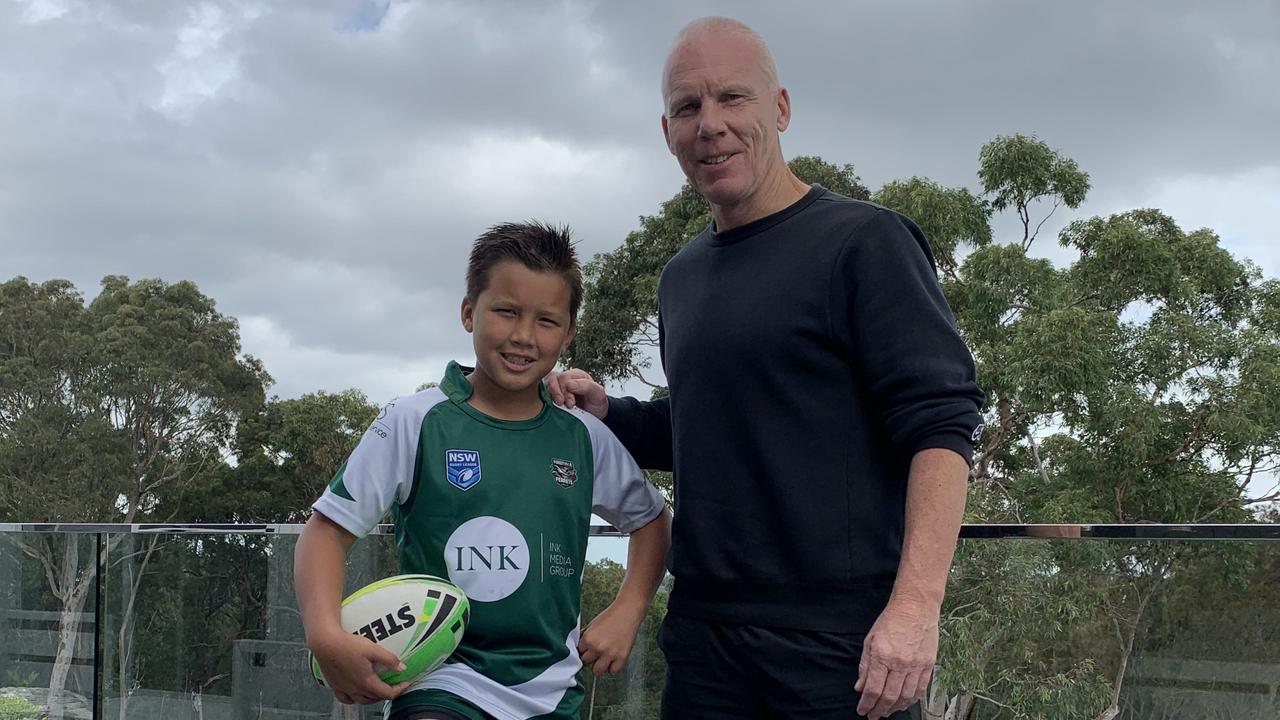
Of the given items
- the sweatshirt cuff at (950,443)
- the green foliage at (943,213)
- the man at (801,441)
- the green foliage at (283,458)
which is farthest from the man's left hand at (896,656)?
the green foliage at (283,458)

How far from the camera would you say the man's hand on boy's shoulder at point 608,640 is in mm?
2342

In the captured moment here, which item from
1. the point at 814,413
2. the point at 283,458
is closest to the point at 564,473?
the point at 814,413

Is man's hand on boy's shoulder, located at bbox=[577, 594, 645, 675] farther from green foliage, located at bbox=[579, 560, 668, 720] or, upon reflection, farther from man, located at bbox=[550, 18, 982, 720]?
green foliage, located at bbox=[579, 560, 668, 720]

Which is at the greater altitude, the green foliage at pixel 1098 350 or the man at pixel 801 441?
the green foliage at pixel 1098 350

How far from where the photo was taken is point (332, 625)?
2.07 meters

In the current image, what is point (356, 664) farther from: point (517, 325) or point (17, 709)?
point (17, 709)

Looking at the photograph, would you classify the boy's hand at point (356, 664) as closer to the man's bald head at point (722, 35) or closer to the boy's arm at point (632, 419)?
the boy's arm at point (632, 419)

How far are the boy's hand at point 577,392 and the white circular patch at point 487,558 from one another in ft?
1.06

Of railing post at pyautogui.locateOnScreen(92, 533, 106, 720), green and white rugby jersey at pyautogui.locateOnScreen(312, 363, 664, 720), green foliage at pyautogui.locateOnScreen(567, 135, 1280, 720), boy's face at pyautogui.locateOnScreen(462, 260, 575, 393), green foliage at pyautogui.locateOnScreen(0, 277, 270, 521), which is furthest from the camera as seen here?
green foliage at pyautogui.locateOnScreen(0, 277, 270, 521)

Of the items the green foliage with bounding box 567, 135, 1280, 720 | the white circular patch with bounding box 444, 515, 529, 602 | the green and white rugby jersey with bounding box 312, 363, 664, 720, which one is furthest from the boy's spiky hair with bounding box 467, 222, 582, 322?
the green foliage with bounding box 567, 135, 1280, 720

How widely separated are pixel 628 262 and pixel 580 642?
15867 millimetres

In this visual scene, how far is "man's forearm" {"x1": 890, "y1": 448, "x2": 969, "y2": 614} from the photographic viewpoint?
6.11 feet

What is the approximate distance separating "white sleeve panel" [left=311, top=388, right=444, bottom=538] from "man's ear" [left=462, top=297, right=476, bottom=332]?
20 centimetres

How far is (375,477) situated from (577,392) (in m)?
0.45
